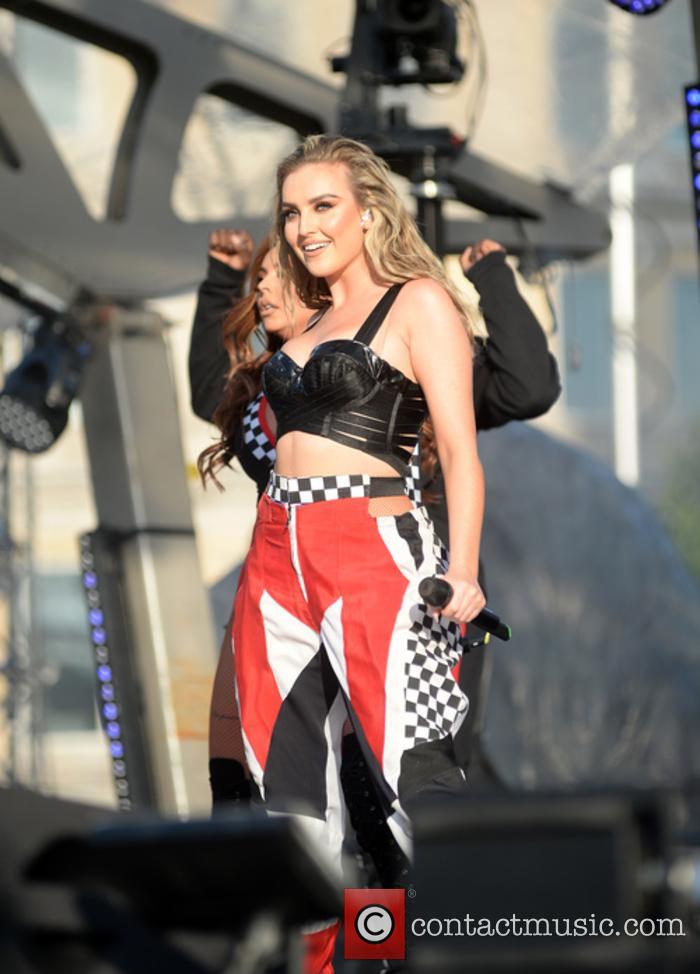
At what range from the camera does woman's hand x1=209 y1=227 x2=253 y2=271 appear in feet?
11.1

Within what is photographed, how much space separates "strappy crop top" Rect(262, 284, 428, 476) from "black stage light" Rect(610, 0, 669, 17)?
70.9 inches

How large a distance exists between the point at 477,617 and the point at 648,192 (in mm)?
10295

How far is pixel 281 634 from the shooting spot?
271cm

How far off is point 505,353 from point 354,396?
0.65 m

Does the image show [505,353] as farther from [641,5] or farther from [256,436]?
[641,5]

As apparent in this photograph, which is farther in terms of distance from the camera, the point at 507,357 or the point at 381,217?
the point at 507,357

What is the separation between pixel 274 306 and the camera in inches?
125

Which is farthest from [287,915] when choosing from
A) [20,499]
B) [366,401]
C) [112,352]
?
[20,499]

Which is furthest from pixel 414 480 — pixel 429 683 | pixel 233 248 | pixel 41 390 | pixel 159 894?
pixel 41 390

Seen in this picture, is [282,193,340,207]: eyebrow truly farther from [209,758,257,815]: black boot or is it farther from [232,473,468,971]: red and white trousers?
[209,758,257,815]: black boot

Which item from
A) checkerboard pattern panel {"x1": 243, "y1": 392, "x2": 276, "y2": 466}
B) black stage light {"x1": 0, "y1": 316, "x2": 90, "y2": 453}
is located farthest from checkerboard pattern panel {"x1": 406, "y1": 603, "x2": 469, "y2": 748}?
black stage light {"x1": 0, "y1": 316, "x2": 90, "y2": 453}

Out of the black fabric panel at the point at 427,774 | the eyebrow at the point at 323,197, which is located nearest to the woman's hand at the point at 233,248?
the eyebrow at the point at 323,197

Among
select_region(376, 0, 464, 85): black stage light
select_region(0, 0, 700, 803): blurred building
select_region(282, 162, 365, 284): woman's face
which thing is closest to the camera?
select_region(282, 162, 365, 284): woman's face

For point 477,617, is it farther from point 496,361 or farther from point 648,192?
point 648,192
